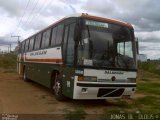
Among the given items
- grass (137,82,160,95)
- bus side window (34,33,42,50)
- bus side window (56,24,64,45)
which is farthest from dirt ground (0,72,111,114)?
grass (137,82,160,95)

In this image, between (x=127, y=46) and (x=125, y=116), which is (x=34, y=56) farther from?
(x=125, y=116)

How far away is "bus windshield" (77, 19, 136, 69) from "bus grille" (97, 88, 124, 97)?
79 centimetres

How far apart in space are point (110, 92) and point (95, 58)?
1.34m

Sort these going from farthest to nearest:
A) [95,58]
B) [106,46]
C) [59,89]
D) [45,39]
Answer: [45,39] < [59,89] < [106,46] < [95,58]

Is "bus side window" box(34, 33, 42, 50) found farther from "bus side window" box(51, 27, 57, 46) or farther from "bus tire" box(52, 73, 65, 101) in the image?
"bus tire" box(52, 73, 65, 101)

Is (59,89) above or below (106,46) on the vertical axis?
below

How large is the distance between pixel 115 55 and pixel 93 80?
125 centimetres

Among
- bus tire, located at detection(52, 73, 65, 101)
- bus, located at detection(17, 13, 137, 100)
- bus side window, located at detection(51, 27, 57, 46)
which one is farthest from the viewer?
bus side window, located at detection(51, 27, 57, 46)

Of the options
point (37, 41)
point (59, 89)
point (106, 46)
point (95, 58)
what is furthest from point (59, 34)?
point (37, 41)

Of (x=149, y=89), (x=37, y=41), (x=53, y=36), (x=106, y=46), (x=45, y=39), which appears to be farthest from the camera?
(x=149, y=89)

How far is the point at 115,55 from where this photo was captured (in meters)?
11.3

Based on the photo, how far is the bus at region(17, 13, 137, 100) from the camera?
1073 cm

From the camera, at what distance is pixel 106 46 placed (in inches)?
443

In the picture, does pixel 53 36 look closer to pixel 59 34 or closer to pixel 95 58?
pixel 59 34
